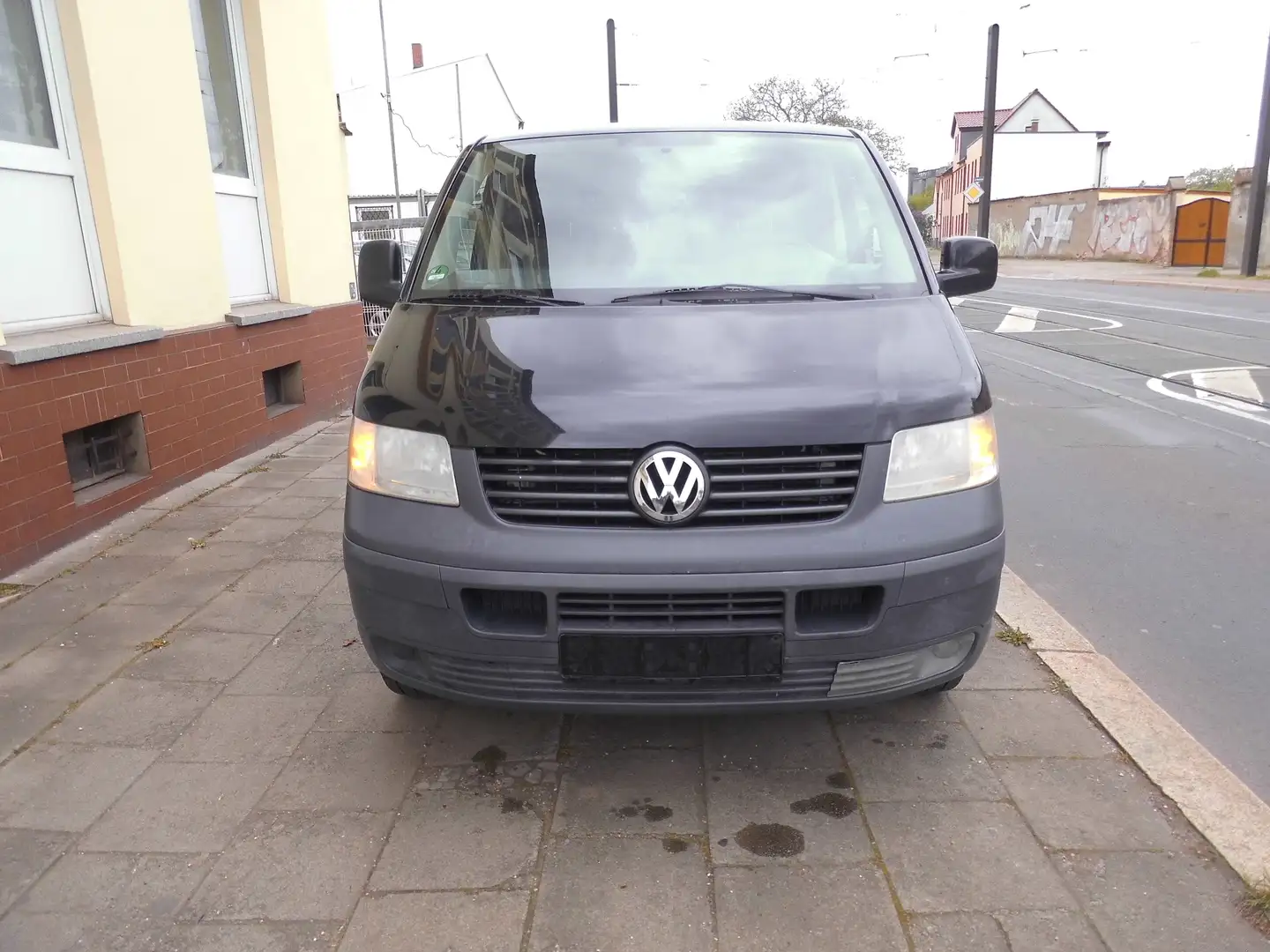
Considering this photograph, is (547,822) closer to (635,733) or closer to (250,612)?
(635,733)

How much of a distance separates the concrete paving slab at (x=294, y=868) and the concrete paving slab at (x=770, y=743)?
101 centimetres

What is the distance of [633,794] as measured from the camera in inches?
108

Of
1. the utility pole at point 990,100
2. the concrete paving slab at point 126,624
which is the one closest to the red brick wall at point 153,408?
the concrete paving slab at point 126,624

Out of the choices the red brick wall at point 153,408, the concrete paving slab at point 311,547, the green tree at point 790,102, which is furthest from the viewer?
the green tree at point 790,102

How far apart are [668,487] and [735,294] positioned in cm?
88

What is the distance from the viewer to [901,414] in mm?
2521

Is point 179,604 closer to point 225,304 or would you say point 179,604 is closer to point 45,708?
point 45,708

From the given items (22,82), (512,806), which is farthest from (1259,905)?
(22,82)

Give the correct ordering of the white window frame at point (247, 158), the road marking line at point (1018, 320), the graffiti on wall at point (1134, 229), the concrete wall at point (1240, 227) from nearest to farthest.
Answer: the white window frame at point (247, 158) < the road marking line at point (1018, 320) < the concrete wall at point (1240, 227) < the graffiti on wall at point (1134, 229)

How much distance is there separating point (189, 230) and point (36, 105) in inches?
46.4

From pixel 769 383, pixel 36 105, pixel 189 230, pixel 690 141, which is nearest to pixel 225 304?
pixel 189 230

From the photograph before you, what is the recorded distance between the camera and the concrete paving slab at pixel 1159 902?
213 centimetres

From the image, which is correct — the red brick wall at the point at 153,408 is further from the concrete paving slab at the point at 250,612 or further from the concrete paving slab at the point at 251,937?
the concrete paving slab at the point at 251,937

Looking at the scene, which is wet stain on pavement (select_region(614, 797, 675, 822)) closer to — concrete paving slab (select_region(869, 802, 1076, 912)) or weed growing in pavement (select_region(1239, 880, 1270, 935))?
concrete paving slab (select_region(869, 802, 1076, 912))
